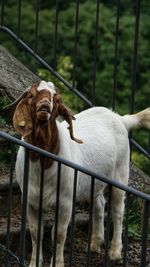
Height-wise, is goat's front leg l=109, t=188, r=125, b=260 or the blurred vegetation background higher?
the blurred vegetation background

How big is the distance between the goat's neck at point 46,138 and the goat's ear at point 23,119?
64 mm

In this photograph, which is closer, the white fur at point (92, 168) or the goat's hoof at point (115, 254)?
the white fur at point (92, 168)

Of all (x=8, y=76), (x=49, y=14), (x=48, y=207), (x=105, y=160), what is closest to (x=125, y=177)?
(x=105, y=160)

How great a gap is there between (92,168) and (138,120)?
0.68 m

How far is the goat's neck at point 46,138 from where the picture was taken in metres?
7.09

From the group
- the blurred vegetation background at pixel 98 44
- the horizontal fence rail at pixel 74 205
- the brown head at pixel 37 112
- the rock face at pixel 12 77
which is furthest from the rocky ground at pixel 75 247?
the blurred vegetation background at pixel 98 44

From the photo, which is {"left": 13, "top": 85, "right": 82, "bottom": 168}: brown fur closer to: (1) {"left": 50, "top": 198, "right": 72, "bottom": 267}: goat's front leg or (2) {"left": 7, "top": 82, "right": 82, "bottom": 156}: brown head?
(2) {"left": 7, "top": 82, "right": 82, "bottom": 156}: brown head

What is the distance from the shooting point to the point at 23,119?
703 centimetres

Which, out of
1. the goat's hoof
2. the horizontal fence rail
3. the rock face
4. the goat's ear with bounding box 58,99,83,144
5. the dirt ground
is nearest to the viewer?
the horizontal fence rail

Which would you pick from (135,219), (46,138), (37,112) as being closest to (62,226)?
(46,138)

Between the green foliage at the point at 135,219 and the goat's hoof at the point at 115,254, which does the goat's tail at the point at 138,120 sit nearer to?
the green foliage at the point at 135,219

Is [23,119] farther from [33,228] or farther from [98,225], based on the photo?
[98,225]

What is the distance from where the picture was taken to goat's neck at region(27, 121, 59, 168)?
7090mm

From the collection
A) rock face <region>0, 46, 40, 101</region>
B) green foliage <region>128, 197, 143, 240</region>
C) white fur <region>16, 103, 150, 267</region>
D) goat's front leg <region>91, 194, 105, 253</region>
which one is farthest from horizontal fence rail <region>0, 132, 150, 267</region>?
rock face <region>0, 46, 40, 101</region>
